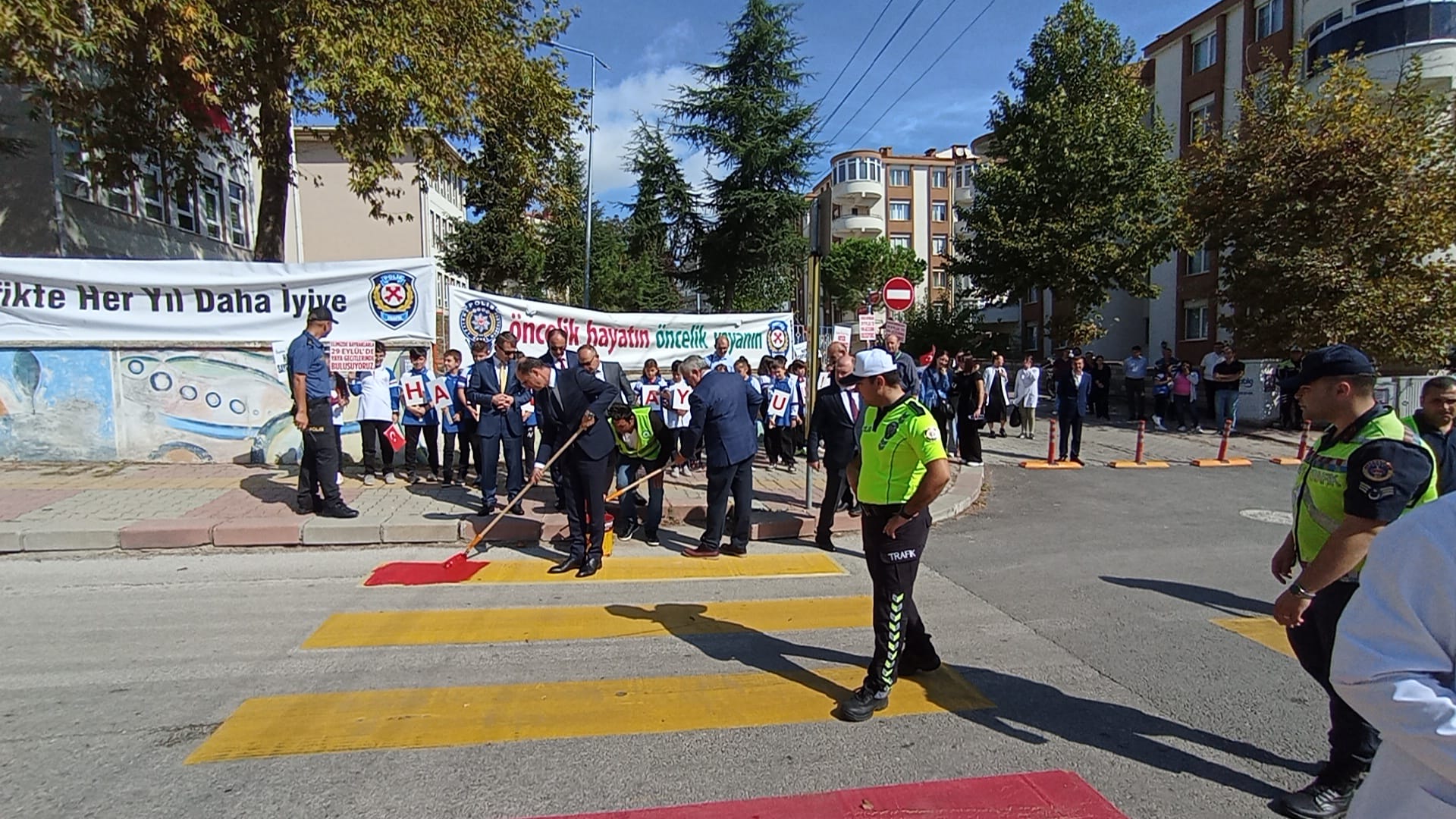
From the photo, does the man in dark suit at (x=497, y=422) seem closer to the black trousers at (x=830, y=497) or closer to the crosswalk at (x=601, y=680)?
the crosswalk at (x=601, y=680)

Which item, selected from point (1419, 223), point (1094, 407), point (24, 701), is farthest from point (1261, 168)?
point (24, 701)

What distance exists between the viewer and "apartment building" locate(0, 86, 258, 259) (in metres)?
15.9

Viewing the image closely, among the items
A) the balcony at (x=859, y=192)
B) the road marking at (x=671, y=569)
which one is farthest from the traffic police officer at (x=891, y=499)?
the balcony at (x=859, y=192)

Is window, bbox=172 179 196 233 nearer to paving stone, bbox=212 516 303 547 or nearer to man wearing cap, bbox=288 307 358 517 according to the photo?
man wearing cap, bbox=288 307 358 517

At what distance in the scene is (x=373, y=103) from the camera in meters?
11.9

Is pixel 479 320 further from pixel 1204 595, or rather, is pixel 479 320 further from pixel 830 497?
pixel 1204 595

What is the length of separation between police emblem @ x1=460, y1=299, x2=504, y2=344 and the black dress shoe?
5.36 m

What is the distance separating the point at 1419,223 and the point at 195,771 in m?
20.7

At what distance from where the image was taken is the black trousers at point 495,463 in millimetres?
7906

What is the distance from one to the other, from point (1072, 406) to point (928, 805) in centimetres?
1049

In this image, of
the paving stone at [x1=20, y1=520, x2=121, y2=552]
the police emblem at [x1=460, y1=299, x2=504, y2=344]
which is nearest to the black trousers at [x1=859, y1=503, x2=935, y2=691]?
the paving stone at [x1=20, y1=520, x2=121, y2=552]

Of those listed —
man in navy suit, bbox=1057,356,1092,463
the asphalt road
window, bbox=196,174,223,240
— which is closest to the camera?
the asphalt road

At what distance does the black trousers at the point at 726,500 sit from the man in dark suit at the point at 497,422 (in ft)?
7.90

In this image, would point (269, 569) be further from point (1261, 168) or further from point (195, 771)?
point (1261, 168)
